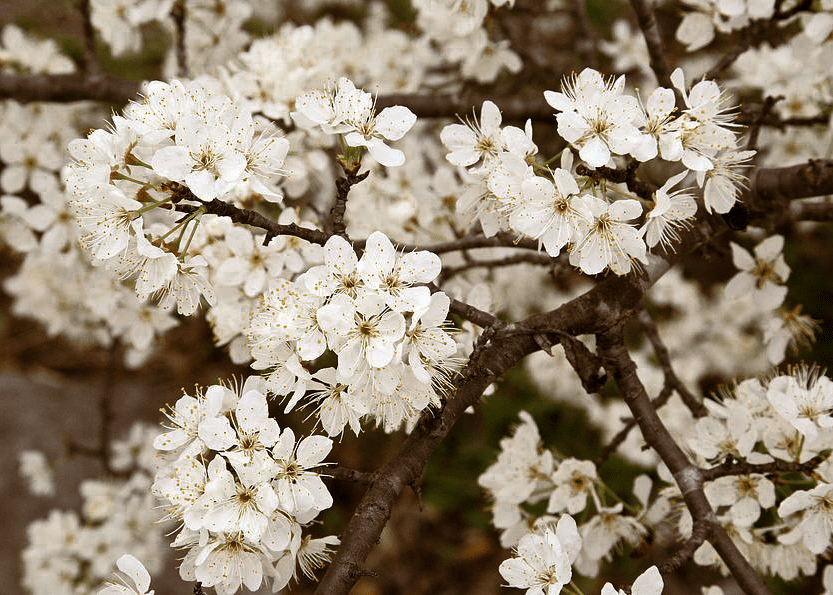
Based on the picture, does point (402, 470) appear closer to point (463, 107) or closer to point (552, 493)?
point (552, 493)

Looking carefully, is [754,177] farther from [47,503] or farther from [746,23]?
[47,503]

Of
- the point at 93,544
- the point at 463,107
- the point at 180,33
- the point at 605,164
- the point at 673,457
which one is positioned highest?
the point at 605,164

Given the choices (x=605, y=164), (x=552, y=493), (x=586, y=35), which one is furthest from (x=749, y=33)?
(x=552, y=493)

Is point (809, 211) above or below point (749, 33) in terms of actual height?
below

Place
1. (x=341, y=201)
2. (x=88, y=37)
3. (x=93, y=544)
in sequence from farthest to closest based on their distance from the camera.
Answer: (x=93, y=544)
(x=88, y=37)
(x=341, y=201)

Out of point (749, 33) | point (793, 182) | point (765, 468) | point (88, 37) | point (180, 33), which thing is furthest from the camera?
point (88, 37)

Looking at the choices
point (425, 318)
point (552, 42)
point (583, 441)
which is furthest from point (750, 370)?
point (425, 318)

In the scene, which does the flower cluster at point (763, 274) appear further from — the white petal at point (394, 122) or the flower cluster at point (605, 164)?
the white petal at point (394, 122)
